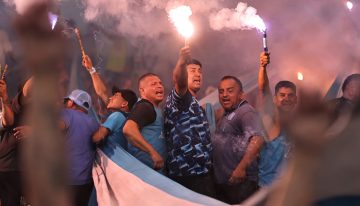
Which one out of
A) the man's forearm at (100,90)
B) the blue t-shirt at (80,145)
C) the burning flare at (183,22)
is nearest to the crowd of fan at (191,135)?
the blue t-shirt at (80,145)

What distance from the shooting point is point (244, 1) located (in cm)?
588

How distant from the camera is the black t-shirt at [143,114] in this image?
3920mm

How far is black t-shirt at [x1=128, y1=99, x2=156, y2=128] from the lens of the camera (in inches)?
154

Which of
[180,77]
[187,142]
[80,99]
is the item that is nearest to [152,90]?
[180,77]

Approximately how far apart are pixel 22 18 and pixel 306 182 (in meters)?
0.46

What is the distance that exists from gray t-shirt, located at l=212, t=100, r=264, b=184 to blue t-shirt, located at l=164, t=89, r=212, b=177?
0.12m

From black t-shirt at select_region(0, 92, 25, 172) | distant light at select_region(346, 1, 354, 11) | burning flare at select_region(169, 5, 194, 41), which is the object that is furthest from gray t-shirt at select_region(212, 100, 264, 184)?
distant light at select_region(346, 1, 354, 11)

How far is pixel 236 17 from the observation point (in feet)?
17.8

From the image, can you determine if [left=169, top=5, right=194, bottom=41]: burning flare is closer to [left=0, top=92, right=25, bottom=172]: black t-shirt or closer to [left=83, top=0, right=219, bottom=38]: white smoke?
[left=0, top=92, right=25, bottom=172]: black t-shirt

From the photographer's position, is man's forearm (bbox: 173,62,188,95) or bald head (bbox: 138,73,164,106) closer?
man's forearm (bbox: 173,62,188,95)

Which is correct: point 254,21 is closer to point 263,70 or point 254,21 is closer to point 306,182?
point 263,70

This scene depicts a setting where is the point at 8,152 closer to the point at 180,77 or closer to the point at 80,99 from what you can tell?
the point at 80,99

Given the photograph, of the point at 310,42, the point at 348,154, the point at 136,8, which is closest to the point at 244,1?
the point at 310,42

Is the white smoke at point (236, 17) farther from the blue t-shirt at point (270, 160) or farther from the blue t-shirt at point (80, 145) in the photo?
the blue t-shirt at point (80, 145)
